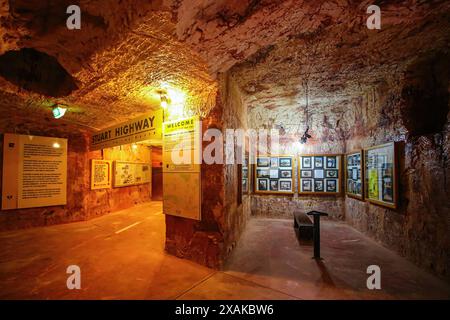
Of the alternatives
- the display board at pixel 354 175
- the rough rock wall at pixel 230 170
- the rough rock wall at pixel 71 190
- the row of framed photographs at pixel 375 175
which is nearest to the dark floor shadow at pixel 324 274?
the rough rock wall at pixel 230 170

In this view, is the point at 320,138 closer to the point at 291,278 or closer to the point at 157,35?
the point at 291,278

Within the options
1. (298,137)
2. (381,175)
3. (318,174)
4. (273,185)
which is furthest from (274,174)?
(381,175)

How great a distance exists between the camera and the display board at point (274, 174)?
23.6 ft

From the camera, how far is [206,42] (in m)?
2.47

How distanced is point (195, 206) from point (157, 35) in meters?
2.68

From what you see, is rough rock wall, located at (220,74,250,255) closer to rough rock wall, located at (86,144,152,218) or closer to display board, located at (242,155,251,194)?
display board, located at (242,155,251,194)

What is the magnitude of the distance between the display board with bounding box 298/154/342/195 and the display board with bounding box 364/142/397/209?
152cm

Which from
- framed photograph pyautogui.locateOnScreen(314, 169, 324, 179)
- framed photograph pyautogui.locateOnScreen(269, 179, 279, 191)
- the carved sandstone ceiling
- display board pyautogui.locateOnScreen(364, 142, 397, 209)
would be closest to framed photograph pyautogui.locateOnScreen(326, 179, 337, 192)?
framed photograph pyautogui.locateOnScreen(314, 169, 324, 179)

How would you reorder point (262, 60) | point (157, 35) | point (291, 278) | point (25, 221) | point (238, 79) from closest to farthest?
1. point (157, 35)
2. point (291, 278)
3. point (262, 60)
4. point (238, 79)
5. point (25, 221)

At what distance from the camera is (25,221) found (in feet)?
19.0

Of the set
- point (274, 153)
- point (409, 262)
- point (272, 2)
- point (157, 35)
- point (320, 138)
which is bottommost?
point (409, 262)

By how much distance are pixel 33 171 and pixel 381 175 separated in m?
9.65

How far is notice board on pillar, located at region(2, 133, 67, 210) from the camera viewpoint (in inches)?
217
